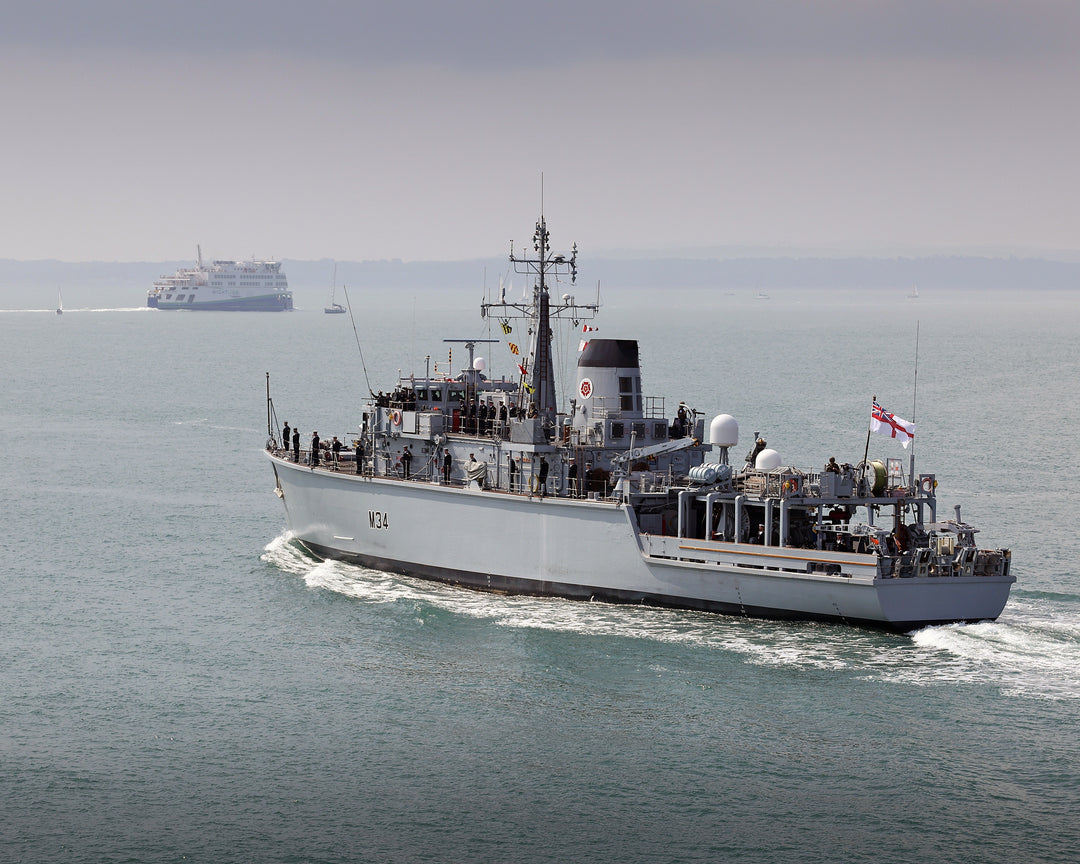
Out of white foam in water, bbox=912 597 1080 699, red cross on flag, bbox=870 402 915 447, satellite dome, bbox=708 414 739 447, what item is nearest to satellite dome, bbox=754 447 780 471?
satellite dome, bbox=708 414 739 447

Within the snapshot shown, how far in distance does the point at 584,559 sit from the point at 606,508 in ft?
6.43

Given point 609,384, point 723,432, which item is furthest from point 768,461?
point 609,384

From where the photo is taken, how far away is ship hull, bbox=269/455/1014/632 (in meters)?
36.0

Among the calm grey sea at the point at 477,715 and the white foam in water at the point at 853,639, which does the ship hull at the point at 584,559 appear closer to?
the white foam in water at the point at 853,639

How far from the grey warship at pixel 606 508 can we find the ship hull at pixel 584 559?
53mm

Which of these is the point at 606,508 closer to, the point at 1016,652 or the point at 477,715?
the point at 477,715

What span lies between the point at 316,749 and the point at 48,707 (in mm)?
7119

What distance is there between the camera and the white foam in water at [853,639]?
109 feet

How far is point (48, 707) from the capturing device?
1249 inches

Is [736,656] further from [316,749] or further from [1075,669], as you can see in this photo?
[316,749]

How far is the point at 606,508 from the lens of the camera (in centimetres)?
3891

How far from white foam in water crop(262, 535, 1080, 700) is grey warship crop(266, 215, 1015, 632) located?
0.54m

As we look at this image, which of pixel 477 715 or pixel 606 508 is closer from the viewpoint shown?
pixel 477 715

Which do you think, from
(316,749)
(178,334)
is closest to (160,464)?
(316,749)
